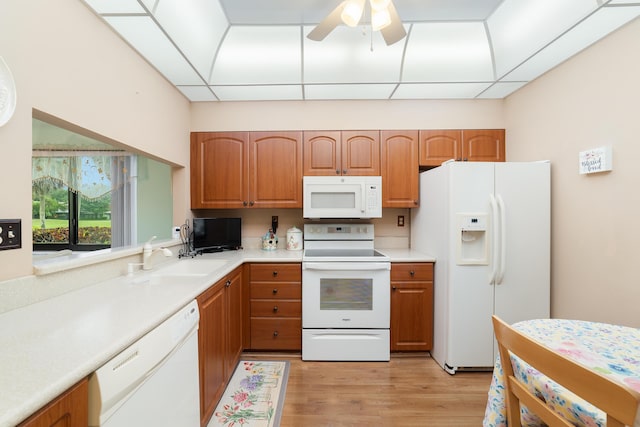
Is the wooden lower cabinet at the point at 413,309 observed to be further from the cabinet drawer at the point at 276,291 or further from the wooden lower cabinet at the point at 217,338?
the wooden lower cabinet at the point at 217,338

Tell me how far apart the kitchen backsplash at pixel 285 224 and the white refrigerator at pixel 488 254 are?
35.1 inches

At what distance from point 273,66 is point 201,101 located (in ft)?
3.29

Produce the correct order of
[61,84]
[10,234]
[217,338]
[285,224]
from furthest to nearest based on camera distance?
1. [285,224]
2. [217,338]
3. [61,84]
4. [10,234]

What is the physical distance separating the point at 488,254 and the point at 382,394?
1.32 m

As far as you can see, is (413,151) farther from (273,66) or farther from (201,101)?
(201,101)

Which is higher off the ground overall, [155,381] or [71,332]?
[71,332]

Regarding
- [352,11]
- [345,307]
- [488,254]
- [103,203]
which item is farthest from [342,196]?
[103,203]

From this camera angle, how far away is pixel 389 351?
2328 millimetres

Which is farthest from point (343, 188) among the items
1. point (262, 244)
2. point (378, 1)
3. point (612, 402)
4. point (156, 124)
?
point (612, 402)

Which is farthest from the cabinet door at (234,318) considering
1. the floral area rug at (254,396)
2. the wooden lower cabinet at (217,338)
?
the floral area rug at (254,396)

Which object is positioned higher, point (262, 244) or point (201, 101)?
point (201, 101)

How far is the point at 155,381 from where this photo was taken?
1006mm

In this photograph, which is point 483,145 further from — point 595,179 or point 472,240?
point 472,240

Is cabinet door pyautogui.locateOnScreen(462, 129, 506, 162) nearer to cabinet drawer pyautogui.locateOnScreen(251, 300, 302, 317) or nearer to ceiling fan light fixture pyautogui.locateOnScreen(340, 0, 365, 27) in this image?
ceiling fan light fixture pyautogui.locateOnScreen(340, 0, 365, 27)
